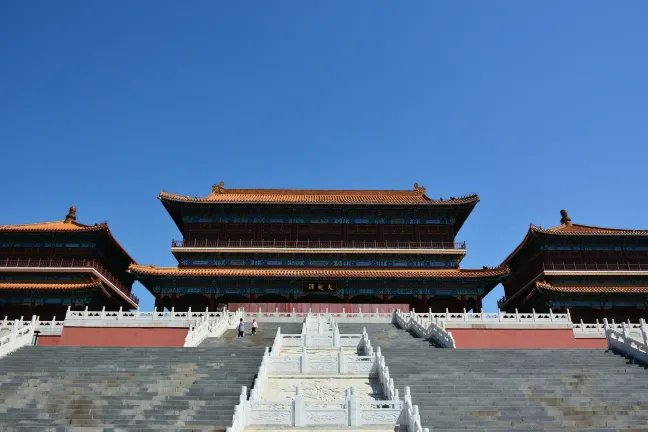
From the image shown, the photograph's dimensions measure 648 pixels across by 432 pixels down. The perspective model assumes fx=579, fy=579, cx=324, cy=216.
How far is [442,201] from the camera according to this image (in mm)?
43406

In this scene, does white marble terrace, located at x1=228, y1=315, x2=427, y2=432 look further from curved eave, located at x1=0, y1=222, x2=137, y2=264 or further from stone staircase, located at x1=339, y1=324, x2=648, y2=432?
curved eave, located at x1=0, y1=222, x2=137, y2=264

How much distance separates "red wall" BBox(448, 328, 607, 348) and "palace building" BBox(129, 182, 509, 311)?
878cm

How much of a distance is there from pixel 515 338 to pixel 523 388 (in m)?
12.5

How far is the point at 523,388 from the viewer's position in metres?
17.4

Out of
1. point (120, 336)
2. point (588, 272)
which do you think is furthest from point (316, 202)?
point (588, 272)

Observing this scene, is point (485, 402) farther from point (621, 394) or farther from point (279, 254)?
point (279, 254)

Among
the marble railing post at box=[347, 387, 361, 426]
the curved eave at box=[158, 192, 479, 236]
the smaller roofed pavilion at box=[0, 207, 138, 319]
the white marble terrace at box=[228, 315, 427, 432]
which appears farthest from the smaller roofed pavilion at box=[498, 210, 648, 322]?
the smaller roofed pavilion at box=[0, 207, 138, 319]

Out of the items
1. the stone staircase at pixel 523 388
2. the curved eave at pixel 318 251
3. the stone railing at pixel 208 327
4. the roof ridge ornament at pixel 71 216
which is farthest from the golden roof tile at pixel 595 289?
the roof ridge ornament at pixel 71 216

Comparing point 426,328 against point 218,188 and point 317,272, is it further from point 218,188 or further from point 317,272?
point 218,188

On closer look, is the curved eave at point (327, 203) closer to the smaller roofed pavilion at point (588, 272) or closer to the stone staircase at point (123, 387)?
the smaller roofed pavilion at point (588, 272)

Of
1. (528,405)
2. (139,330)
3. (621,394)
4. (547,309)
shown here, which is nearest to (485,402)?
(528,405)

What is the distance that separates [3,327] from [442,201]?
97.4 ft

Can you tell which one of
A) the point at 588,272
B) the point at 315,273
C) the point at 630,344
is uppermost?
the point at 315,273

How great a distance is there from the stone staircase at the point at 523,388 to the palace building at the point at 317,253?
17.1 m
